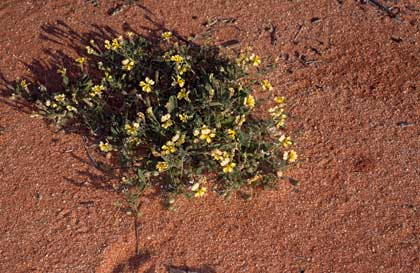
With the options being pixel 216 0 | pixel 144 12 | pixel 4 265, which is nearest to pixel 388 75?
pixel 216 0

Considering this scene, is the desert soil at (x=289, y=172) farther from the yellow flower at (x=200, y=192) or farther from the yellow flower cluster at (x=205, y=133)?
the yellow flower cluster at (x=205, y=133)

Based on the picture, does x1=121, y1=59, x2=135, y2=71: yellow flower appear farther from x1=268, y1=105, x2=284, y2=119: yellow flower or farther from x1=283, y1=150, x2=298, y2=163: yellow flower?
x1=283, y1=150, x2=298, y2=163: yellow flower

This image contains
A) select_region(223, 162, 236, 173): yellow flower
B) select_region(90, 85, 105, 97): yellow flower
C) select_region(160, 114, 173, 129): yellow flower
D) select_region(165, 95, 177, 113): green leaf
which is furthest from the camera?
select_region(90, 85, 105, 97): yellow flower

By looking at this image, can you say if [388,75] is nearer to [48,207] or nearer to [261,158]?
[261,158]

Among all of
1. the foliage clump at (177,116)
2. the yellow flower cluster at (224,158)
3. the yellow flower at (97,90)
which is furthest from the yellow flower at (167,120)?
the yellow flower at (97,90)

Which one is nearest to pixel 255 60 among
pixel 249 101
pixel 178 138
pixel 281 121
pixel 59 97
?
pixel 249 101

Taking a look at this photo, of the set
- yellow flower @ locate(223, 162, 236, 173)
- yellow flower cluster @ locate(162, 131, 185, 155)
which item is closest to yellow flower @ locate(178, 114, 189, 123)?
yellow flower cluster @ locate(162, 131, 185, 155)
